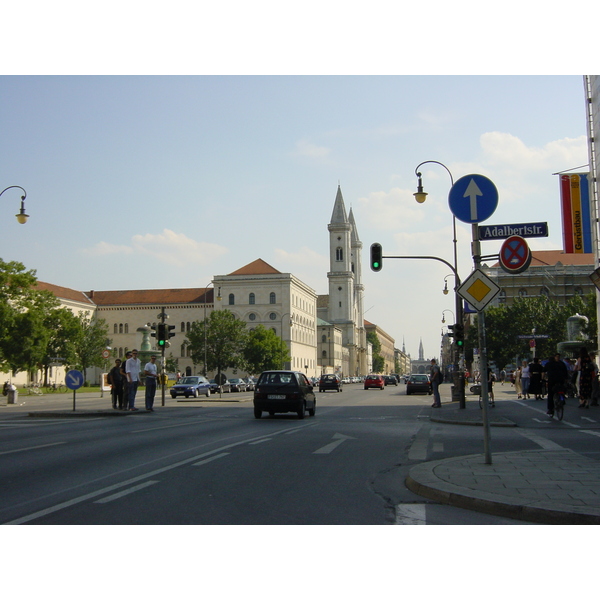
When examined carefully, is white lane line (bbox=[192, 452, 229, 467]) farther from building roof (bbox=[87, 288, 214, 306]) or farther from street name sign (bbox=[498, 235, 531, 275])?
building roof (bbox=[87, 288, 214, 306])

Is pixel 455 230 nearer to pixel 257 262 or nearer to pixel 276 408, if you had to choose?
pixel 276 408

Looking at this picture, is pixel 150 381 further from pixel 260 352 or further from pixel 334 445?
pixel 260 352

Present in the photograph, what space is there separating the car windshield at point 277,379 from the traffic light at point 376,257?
7893 mm

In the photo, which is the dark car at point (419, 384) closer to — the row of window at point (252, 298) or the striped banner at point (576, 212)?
the striped banner at point (576, 212)

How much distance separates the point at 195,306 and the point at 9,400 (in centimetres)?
9874

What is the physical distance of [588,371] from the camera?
24.6m

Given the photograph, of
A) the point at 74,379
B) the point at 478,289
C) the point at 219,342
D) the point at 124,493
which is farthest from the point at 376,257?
the point at 219,342

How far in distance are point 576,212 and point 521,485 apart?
34118 mm

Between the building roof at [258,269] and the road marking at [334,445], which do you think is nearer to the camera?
the road marking at [334,445]

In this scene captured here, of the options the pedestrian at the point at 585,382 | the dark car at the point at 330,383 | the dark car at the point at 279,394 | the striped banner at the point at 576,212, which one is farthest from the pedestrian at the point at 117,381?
the dark car at the point at 330,383

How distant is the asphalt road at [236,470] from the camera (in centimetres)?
681

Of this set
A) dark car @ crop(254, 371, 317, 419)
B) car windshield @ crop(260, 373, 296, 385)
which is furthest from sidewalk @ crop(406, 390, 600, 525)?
car windshield @ crop(260, 373, 296, 385)

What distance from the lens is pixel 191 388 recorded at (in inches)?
1868

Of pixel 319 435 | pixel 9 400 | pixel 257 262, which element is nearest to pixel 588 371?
pixel 319 435
